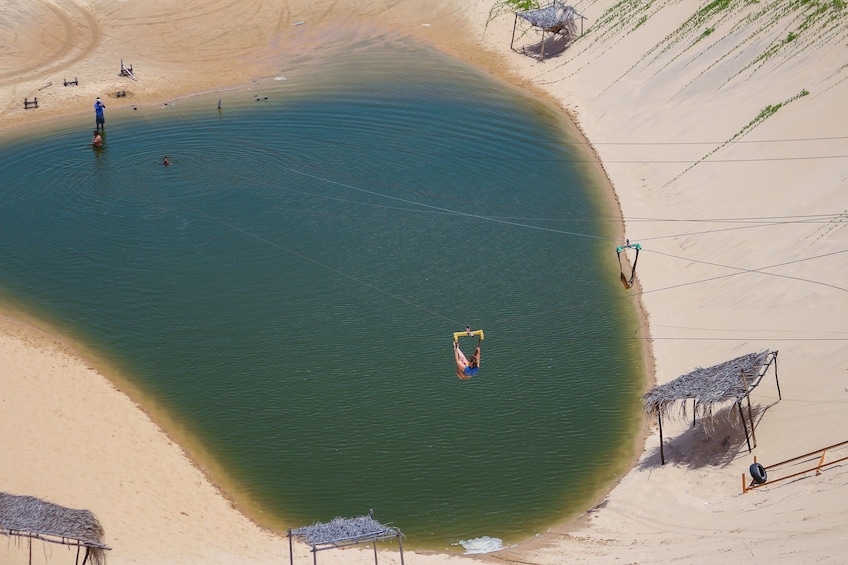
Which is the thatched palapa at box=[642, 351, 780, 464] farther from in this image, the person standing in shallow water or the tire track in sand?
the tire track in sand

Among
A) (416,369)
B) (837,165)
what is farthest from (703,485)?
(837,165)

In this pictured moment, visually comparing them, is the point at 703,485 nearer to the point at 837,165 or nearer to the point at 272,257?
the point at 837,165

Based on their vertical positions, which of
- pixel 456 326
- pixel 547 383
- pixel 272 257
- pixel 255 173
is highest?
pixel 255 173

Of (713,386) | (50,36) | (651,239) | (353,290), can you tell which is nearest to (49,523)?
(353,290)

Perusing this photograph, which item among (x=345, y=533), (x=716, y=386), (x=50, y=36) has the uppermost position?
(x=50, y=36)

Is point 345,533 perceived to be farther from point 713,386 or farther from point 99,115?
point 99,115

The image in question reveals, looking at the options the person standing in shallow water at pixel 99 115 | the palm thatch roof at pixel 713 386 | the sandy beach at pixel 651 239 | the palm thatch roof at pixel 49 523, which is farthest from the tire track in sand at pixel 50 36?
the palm thatch roof at pixel 713 386

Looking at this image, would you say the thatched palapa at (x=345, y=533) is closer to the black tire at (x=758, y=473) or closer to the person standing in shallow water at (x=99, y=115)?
the black tire at (x=758, y=473)
